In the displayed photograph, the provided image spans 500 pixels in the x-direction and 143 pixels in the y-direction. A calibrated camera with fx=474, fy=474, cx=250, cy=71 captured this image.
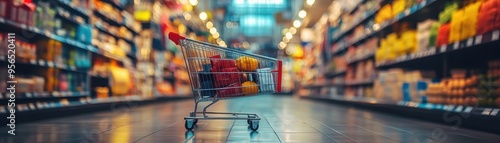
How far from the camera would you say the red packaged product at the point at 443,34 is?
4.52 meters

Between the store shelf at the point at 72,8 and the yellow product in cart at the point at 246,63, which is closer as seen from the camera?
the yellow product in cart at the point at 246,63

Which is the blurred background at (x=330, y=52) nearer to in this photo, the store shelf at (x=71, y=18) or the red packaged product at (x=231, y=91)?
the store shelf at (x=71, y=18)

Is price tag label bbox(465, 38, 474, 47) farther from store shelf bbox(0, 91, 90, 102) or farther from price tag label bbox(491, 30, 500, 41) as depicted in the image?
store shelf bbox(0, 91, 90, 102)

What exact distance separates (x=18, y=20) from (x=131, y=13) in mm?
4714

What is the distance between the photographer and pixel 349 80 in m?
9.98

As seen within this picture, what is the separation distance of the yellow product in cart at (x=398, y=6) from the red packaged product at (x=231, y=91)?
3.29m

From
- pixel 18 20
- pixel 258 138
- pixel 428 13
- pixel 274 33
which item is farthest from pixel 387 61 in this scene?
pixel 274 33

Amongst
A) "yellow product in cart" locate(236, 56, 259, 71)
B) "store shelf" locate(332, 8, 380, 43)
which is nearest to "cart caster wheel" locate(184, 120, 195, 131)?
"yellow product in cart" locate(236, 56, 259, 71)

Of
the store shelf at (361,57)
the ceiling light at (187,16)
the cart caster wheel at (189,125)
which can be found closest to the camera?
the cart caster wheel at (189,125)

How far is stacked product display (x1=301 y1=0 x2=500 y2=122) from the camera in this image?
387 cm

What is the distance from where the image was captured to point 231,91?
3592 millimetres

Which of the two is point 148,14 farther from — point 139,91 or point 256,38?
point 256,38

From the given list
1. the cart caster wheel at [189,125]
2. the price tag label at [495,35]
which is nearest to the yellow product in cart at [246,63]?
the cart caster wheel at [189,125]

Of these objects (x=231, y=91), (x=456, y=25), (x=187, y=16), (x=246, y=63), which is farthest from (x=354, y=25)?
(x=187, y=16)
